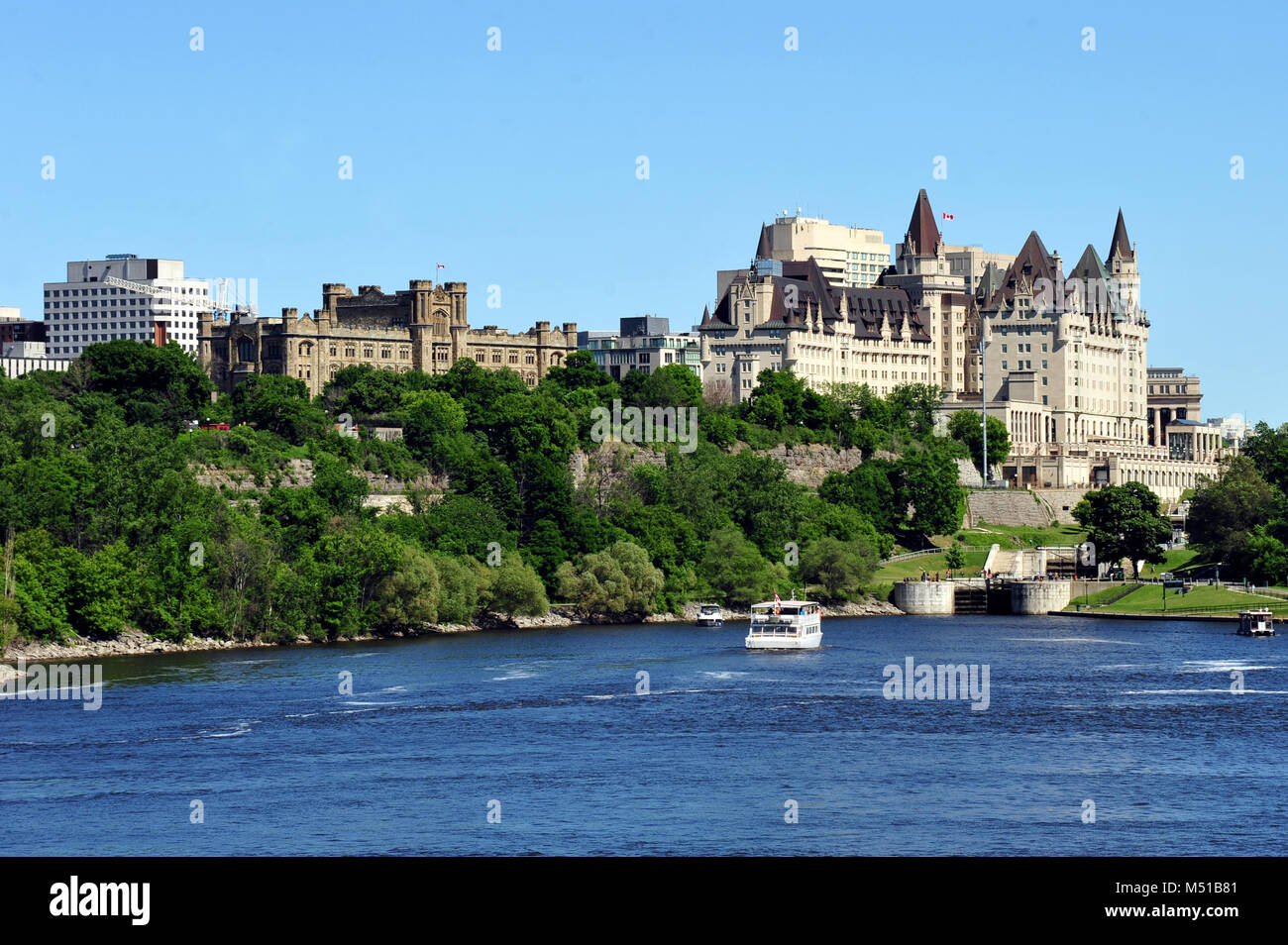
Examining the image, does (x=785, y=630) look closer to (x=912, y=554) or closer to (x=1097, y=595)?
(x=1097, y=595)

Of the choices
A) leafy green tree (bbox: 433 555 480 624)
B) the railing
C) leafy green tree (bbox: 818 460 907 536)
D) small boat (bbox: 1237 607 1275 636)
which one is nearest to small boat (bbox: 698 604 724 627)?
leafy green tree (bbox: 433 555 480 624)

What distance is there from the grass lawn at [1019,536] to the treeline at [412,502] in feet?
17.0

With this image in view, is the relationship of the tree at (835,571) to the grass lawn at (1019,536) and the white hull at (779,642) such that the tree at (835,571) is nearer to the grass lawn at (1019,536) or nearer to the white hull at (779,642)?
the grass lawn at (1019,536)

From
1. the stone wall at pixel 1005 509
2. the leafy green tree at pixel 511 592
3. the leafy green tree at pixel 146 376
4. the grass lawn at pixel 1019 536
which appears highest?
the leafy green tree at pixel 146 376

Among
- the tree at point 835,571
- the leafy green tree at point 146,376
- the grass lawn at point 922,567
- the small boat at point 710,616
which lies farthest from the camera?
the leafy green tree at point 146,376

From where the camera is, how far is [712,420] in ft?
583

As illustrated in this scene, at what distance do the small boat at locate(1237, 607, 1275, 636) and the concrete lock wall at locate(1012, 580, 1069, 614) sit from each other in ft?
87.3

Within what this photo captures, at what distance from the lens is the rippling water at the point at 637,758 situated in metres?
49.0

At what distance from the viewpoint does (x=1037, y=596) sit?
484 ft

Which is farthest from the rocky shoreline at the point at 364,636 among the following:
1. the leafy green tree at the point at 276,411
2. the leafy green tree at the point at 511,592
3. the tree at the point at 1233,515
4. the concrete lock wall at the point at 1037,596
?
the leafy green tree at the point at 276,411

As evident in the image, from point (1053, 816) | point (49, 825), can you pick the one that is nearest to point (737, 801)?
point (1053, 816)

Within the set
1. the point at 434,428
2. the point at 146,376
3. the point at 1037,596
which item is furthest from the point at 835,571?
the point at 146,376

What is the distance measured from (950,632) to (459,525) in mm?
35084

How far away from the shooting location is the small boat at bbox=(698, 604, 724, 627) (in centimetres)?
12631
